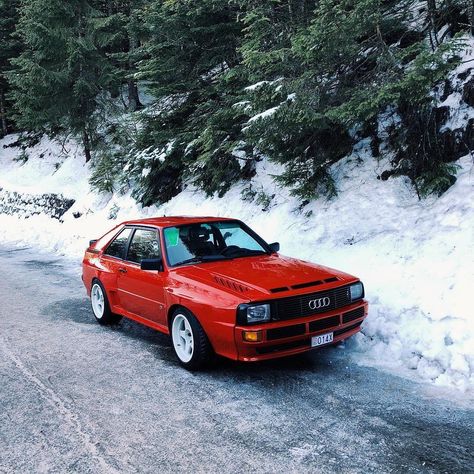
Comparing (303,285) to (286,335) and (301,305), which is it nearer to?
(301,305)

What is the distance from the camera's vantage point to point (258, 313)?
178 inches

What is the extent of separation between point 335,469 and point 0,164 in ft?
98.1

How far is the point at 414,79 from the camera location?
6.60 metres

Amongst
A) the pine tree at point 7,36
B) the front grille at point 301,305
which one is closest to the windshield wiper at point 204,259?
the front grille at point 301,305

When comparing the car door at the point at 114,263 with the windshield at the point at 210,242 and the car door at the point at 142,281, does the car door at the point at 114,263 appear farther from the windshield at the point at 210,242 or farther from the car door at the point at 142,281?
the windshield at the point at 210,242

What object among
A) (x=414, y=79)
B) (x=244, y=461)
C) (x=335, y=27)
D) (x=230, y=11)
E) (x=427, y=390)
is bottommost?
(x=427, y=390)

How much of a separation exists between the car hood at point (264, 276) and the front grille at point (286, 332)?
309 mm

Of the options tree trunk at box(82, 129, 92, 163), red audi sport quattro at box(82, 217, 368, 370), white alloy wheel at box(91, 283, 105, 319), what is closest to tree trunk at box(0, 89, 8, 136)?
tree trunk at box(82, 129, 92, 163)

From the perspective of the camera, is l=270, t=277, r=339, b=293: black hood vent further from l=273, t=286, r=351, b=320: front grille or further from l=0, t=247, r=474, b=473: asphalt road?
l=0, t=247, r=474, b=473: asphalt road

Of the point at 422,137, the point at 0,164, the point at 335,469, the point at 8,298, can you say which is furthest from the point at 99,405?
the point at 0,164

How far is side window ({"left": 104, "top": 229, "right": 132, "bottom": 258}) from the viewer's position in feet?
21.7

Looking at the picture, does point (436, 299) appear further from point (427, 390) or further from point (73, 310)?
point (73, 310)

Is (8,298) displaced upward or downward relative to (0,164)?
downward

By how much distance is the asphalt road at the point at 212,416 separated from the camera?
3303mm
